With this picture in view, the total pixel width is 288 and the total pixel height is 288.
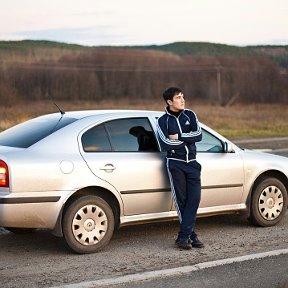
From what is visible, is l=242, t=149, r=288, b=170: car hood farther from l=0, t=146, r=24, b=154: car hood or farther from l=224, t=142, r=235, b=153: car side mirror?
l=0, t=146, r=24, b=154: car hood

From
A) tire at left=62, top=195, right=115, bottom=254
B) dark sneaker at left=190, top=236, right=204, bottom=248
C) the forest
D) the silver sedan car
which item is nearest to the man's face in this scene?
the silver sedan car

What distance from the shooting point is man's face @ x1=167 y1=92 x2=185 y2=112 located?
6574mm

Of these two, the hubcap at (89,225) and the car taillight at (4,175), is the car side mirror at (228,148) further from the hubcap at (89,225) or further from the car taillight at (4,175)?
the car taillight at (4,175)

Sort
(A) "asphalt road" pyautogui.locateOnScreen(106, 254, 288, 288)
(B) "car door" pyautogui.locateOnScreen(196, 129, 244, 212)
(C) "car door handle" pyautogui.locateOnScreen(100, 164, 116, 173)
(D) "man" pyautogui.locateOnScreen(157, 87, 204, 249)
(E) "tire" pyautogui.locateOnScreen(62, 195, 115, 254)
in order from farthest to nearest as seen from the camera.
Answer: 1. (B) "car door" pyautogui.locateOnScreen(196, 129, 244, 212)
2. (D) "man" pyautogui.locateOnScreen(157, 87, 204, 249)
3. (C) "car door handle" pyautogui.locateOnScreen(100, 164, 116, 173)
4. (E) "tire" pyautogui.locateOnScreen(62, 195, 115, 254)
5. (A) "asphalt road" pyautogui.locateOnScreen(106, 254, 288, 288)

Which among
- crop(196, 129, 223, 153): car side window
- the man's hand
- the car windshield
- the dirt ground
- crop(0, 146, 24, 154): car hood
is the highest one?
the car windshield

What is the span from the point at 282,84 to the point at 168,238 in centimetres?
8991

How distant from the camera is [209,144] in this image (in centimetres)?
726

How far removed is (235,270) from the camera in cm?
567

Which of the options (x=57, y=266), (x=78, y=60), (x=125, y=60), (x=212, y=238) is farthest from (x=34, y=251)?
(x=125, y=60)

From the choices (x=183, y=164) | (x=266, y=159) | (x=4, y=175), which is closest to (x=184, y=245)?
(x=183, y=164)

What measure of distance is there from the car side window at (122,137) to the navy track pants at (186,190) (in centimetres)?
42

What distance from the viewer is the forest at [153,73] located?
8025 cm

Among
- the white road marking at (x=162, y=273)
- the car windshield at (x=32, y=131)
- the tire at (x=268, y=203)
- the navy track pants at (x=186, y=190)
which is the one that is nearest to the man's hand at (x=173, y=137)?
the navy track pants at (x=186, y=190)

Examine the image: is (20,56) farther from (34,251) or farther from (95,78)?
(34,251)
